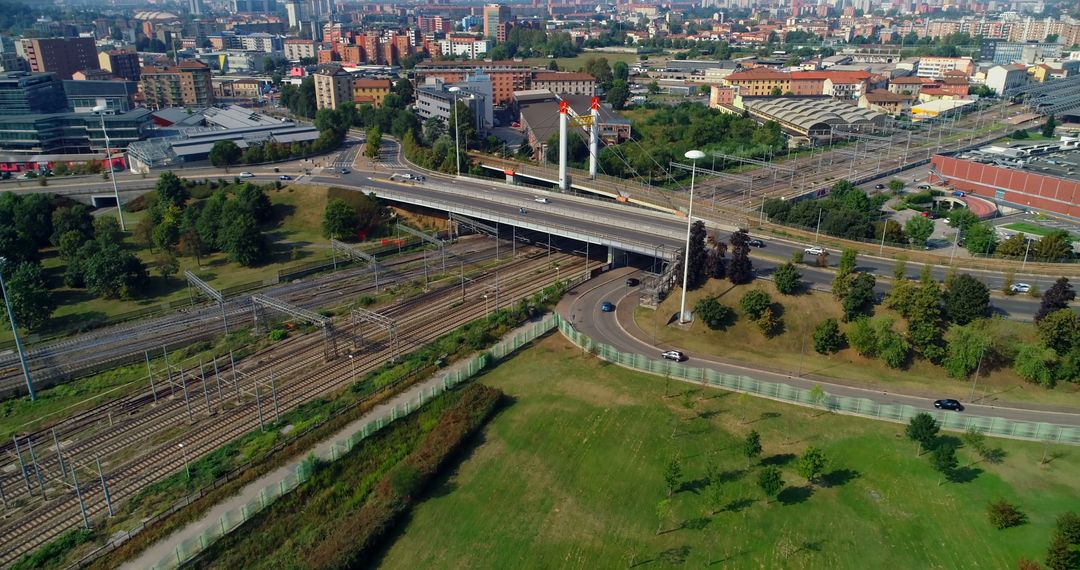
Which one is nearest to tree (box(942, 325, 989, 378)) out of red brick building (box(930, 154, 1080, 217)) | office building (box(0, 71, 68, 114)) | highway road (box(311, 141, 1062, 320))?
highway road (box(311, 141, 1062, 320))

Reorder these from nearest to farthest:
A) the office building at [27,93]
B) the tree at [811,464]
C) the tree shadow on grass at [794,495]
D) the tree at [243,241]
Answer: the tree at [811,464], the tree shadow on grass at [794,495], the tree at [243,241], the office building at [27,93]

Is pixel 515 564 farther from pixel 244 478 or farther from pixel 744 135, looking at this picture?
pixel 744 135

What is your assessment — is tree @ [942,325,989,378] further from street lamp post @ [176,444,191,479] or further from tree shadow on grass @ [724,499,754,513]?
street lamp post @ [176,444,191,479]

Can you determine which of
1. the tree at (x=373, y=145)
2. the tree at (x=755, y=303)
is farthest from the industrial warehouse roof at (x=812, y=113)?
the tree at (x=755, y=303)

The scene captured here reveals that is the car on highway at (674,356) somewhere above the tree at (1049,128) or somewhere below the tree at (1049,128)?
below

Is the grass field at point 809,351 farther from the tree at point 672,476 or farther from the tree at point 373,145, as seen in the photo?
the tree at point 373,145

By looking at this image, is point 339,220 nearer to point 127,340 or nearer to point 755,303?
point 127,340

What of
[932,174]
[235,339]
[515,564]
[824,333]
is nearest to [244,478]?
[515,564]
